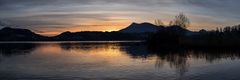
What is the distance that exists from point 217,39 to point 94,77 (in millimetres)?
50787

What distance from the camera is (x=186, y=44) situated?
249ft

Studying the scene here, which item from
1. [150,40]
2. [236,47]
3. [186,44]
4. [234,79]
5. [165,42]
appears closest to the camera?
[234,79]

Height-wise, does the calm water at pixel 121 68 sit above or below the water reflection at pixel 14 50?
below

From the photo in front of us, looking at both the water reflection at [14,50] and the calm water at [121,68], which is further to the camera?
the water reflection at [14,50]

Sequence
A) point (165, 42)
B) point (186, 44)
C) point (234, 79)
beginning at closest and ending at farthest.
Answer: point (234, 79), point (186, 44), point (165, 42)

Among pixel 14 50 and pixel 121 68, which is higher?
pixel 14 50

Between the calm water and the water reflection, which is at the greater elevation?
the water reflection

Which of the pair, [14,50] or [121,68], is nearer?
[121,68]

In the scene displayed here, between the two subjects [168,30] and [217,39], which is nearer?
[217,39]

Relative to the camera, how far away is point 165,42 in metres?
89.4

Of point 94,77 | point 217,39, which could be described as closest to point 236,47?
point 217,39

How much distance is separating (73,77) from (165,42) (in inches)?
2676

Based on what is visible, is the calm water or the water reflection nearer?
the calm water

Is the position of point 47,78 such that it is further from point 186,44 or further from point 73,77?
point 186,44
